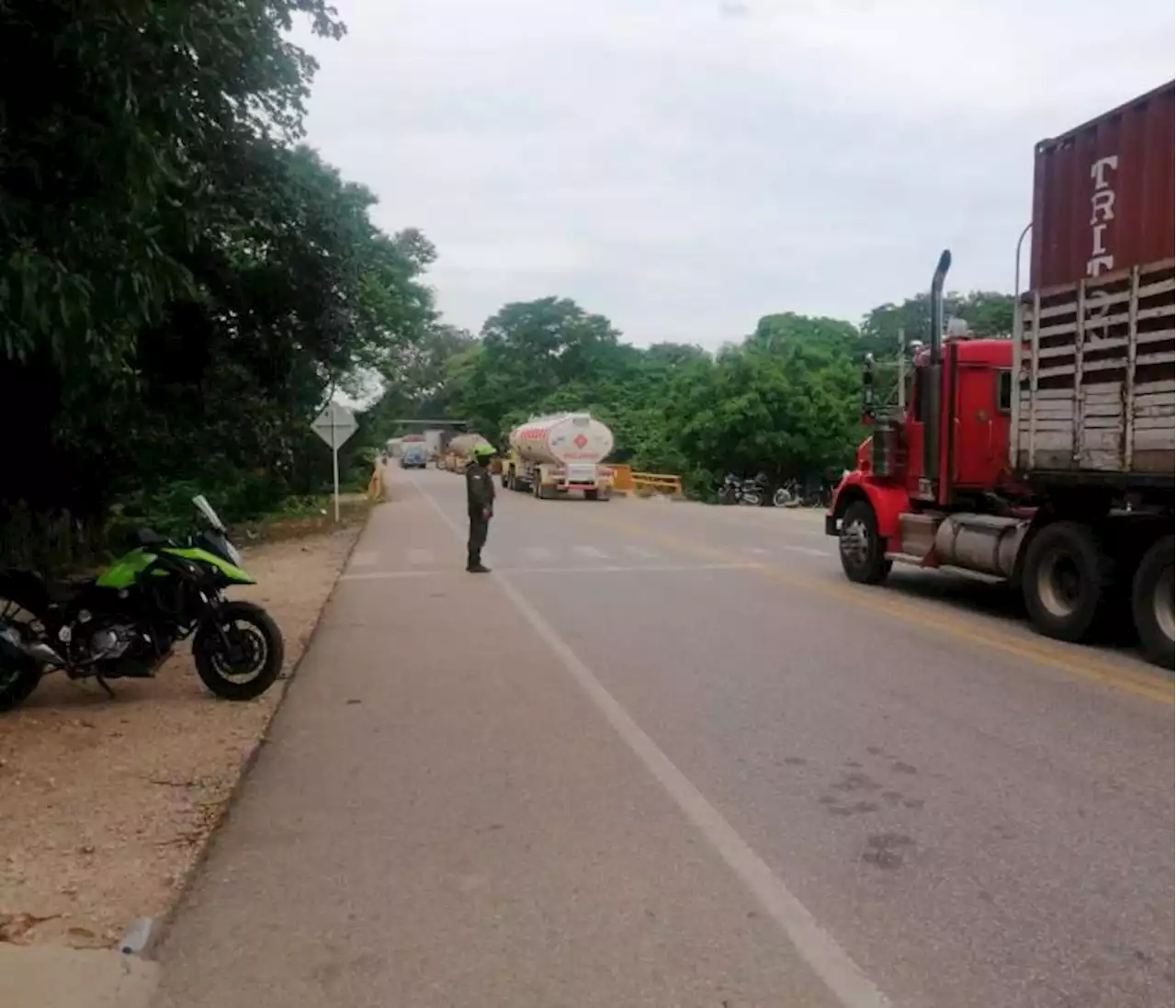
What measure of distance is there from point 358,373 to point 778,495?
1623 cm

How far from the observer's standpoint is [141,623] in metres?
7.43

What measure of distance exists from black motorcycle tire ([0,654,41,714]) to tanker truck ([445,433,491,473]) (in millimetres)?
64331

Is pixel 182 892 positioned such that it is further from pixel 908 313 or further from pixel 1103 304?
pixel 908 313

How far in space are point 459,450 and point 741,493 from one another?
41.0 m

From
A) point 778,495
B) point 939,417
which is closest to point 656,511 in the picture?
point 778,495

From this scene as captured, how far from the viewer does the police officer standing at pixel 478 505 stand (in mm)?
16297

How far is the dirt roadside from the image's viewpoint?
14.1ft

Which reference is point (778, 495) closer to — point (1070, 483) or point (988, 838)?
point (1070, 483)

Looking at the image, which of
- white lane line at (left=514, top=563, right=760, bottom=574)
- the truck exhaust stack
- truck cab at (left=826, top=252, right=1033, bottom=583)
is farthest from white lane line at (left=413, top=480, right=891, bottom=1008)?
white lane line at (left=514, top=563, right=760, bottom=574)

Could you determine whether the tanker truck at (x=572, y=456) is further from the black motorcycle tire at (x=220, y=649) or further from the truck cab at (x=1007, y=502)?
the black motorcycle tire at (x=220, y=649)

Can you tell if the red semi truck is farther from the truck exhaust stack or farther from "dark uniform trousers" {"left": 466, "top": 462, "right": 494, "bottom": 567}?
"dark uniform trousers" {"left": 466, "top": 462, "right": 494, "bottom": 567}

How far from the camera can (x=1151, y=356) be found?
344 inches

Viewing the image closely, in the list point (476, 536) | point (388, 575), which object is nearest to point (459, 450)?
point (476, 536)

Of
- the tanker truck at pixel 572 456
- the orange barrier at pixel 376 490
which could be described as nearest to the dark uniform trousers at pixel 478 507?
the tanker truck at pixel 572 456
